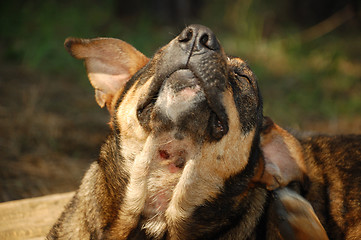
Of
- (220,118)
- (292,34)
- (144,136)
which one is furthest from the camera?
(292,34)

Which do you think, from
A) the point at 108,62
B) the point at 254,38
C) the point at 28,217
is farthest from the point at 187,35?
the point at 254,38

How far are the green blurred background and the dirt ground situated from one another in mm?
13

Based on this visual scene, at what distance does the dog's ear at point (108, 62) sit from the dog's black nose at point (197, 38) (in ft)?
2.47

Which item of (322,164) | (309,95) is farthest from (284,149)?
(309,95)

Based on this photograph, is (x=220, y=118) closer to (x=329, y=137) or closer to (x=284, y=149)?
(x=284, y=149)

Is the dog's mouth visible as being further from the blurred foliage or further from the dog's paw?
the blurred foliage

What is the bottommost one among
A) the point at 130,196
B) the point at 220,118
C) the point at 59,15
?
the point at 59,15

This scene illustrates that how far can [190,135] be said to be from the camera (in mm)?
2422

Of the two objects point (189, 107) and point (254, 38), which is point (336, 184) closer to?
point (189, 107)

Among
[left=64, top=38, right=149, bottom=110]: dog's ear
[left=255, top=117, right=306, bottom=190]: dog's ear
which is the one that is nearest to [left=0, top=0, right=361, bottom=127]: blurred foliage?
[left=255, top=117, right=306, bottom=190]: dog's ear

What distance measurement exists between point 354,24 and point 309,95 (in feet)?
15.9

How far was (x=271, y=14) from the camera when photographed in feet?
34.2

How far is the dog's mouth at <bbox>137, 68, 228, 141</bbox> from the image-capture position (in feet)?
7.73

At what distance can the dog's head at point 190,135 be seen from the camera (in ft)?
7.84
